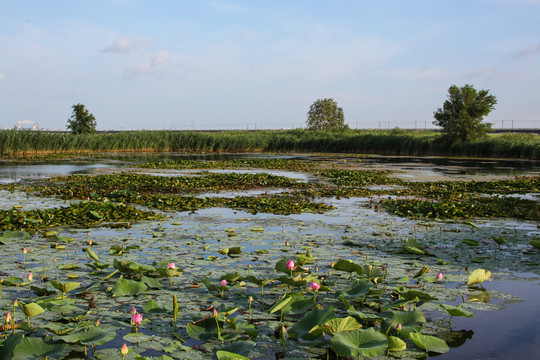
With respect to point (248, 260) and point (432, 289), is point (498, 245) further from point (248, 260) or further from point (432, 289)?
point (248, 260)

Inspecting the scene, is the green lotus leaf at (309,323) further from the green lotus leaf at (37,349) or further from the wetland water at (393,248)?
the green lotus leaf at (37,349)

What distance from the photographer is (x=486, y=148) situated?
117 ft

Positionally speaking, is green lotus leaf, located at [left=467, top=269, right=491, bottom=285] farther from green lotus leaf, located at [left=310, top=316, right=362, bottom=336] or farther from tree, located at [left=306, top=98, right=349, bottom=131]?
tree, located at [left=306, top=98, right=349, bottom=131]

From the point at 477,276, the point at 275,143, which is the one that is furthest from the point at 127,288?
the point at 275,143

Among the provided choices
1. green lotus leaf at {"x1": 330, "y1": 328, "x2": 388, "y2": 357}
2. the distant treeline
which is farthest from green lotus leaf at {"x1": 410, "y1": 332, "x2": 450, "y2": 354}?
the distant treeline

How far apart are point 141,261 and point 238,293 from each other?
1705mm

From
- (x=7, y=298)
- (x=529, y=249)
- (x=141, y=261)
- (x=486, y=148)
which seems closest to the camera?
(x=7, y=298)

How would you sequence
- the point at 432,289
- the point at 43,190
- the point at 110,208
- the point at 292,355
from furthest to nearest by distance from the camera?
1. the point at 43,190
2. the point at 110,208
3. the point at 432,289
4. the point at 292,355

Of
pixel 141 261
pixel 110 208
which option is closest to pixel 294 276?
pixel 141 261

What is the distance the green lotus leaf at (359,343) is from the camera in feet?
8.70

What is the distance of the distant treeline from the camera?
33.3 m

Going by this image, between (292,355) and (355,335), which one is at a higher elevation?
(355,335)

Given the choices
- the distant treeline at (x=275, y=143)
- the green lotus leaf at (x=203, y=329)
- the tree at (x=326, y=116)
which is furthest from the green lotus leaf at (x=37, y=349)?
the tree at (x=326, y=116)

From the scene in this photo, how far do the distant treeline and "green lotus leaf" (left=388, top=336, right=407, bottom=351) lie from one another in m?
33.7
